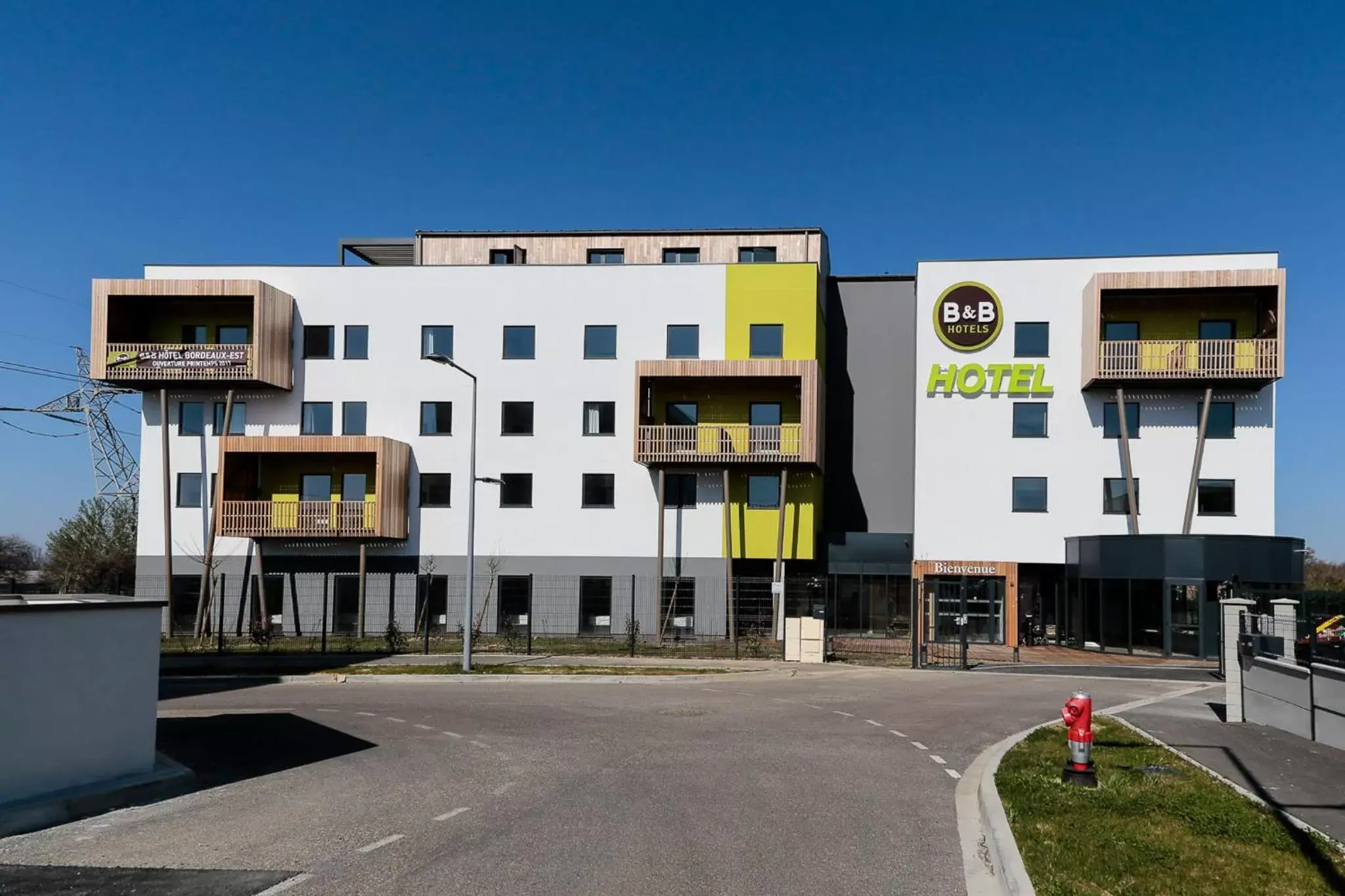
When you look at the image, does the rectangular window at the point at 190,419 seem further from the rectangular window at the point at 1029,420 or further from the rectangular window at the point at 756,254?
the rectangular window at the point at 1029,420

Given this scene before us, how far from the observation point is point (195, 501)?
40.9 m

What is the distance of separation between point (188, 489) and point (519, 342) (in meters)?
13.2

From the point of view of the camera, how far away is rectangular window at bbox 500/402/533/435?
40.5m

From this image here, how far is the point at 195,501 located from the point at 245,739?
1089 inches

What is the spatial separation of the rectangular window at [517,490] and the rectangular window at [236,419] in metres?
9.69

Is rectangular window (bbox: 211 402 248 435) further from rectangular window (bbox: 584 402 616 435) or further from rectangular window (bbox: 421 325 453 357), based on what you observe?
rectangular window (bbox: 584 402 616 435)

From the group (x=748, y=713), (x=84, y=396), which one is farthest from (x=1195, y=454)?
(x=84, y=396)

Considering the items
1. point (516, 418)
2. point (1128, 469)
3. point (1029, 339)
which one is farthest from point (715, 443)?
point (1128, 469)

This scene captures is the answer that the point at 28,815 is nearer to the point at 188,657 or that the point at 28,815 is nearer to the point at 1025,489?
the point at 188,657

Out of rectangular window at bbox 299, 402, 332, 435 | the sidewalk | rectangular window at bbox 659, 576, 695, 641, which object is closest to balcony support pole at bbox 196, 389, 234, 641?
rectangular window at bbox 299, 402, 332, 435

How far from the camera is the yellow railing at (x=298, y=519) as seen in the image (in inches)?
1521

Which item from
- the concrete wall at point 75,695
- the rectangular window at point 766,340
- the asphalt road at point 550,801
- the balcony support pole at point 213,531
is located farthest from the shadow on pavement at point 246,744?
the rectangular window at point 766,340

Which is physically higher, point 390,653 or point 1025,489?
point 1025,489

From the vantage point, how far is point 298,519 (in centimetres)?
3884
